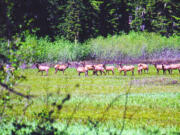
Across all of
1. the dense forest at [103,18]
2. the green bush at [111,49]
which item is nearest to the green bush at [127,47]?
the green bush at [111,49]

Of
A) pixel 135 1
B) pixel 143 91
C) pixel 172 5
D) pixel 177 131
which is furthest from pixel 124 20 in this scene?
pixel 177 131

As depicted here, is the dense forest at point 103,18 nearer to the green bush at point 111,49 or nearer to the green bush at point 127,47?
the green bush at point 111,49

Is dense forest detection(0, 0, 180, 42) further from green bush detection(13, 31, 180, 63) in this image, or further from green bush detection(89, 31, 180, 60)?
green bush detection(89, 31, 180, 60)

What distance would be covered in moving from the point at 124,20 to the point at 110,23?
508 centimetres

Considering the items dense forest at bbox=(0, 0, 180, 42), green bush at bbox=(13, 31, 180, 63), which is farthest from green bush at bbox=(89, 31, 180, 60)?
dense forest at bbox=(0, 0, 180, 42)

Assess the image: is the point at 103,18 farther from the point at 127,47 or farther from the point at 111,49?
the point at 111,49

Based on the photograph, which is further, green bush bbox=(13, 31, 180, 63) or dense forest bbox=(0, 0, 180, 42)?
dense forest bbox=(0, 0, 180, 42)

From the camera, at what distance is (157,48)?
32844 mm

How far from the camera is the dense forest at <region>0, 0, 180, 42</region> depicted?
46656 millimetres

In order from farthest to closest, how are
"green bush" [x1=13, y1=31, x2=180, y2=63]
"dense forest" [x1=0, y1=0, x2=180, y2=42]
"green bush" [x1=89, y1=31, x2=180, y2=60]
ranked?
1. "dense forest" [x1=0, y1=0, x2=180, y2=42]
2. "green bush" [x1=89, y1=31, x2=180, y2=60]
3. "green bush" [x1=13, y1=31, x2=180, y2=63]

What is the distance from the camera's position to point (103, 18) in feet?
177

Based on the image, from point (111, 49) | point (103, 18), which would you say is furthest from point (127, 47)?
Result: point (103, 18)

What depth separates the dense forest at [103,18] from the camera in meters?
46.7

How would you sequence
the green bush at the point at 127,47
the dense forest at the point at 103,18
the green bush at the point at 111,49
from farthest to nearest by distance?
1. the dense forest at the point at 103,18
2. the green bush at the point at 127,47
3. the green bush at the point at 111,49
